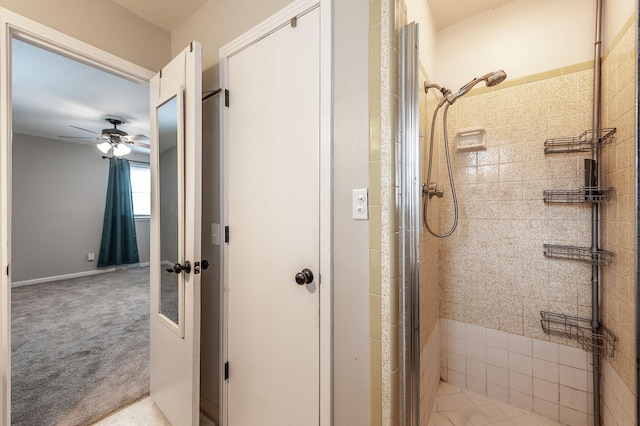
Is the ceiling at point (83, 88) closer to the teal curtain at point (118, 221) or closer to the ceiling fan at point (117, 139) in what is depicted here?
the ceiling fan at point (117, 139)

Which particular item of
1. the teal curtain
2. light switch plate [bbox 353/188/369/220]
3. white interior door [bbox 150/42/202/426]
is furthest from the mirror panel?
the teal curtain

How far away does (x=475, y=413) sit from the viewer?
165 centimetres

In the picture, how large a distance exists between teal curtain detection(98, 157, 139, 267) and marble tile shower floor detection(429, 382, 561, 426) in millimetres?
6208

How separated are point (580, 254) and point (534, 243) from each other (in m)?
0.21

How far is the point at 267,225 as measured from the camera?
132 cm

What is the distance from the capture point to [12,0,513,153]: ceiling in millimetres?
1686

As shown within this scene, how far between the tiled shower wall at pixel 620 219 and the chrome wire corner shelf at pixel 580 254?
0.04 meters

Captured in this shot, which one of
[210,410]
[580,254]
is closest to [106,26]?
[210,410]

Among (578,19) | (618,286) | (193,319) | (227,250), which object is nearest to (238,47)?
(227,250)

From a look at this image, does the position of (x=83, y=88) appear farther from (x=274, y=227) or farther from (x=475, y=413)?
(x=475, y=413)

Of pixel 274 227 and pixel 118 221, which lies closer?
pixel 274 227

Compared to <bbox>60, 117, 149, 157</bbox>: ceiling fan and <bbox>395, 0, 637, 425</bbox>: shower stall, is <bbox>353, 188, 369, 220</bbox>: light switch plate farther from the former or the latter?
<bbox>60, 117, 149, 157</bbox>: ceiling fan

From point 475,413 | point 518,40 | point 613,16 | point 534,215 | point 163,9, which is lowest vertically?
point 475,413

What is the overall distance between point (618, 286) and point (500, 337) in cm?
72
